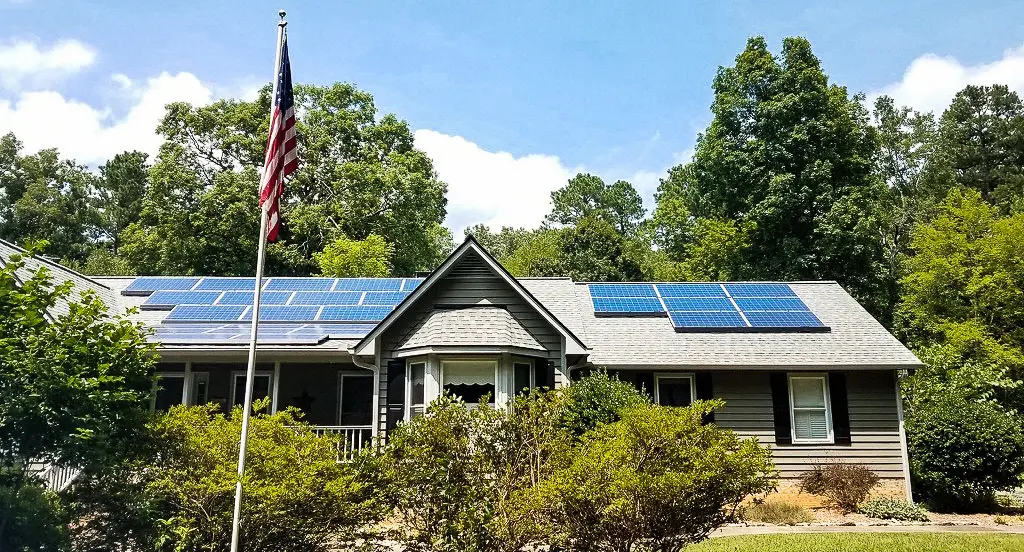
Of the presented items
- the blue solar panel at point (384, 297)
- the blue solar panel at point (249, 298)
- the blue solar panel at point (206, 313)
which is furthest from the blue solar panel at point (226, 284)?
the blue solar panel at point (384, 297)

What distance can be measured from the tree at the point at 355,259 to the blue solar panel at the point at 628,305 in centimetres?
1282

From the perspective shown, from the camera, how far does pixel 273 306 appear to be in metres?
18.2

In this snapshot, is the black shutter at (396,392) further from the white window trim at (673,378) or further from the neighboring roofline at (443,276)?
the white window trim at (673,378)

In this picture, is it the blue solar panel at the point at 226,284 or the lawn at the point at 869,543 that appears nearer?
the lawn at the point at 869,543

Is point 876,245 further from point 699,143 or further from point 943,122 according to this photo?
point 943,122

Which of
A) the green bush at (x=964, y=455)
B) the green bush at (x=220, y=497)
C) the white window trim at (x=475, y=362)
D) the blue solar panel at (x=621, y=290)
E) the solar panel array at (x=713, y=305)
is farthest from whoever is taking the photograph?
the blue solar panel at (x=621, y=290)

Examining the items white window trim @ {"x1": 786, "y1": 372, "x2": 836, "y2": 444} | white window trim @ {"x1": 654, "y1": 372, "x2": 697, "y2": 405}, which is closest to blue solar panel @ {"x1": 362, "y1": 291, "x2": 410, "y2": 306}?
white window trim @ {"x1": 654, "y1": 372, "x2": 697, "y2": 405}

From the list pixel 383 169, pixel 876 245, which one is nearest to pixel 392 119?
pixel 383 169

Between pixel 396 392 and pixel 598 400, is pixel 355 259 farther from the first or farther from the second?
pixel 598 400

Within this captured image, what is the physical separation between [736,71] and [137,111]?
2829 cm

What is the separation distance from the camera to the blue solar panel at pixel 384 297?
61.2 feet

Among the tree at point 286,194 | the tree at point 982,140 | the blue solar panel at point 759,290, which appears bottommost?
the blue solar panel at point 759,290

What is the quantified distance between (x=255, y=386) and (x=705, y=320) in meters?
11.0

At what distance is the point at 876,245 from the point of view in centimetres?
3175
